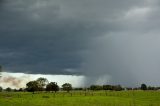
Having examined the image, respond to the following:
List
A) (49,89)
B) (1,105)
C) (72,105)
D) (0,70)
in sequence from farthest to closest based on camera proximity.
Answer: (49,89)
(0,70)
(72,105)
(1,105)

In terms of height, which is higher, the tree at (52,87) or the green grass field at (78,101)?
the tree at (52,87)

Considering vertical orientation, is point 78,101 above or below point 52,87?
below

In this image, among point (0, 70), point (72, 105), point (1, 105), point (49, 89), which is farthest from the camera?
point (49, 89)

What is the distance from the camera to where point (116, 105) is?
265ft

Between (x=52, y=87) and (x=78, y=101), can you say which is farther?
(x=52, y=87)

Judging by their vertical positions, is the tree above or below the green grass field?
above

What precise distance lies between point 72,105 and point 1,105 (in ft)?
56.2

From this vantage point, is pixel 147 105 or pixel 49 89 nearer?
pixel 147 105

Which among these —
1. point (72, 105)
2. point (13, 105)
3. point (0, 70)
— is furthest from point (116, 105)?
point (0, 70)

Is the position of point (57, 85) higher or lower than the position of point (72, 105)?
higher

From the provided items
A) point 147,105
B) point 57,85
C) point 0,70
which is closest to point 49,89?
point 57,85

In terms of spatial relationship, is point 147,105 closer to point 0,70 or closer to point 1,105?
point 1,105

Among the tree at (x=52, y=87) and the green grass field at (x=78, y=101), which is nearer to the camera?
the green grass field at (x=78, y=101)

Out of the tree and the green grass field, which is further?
the tree
